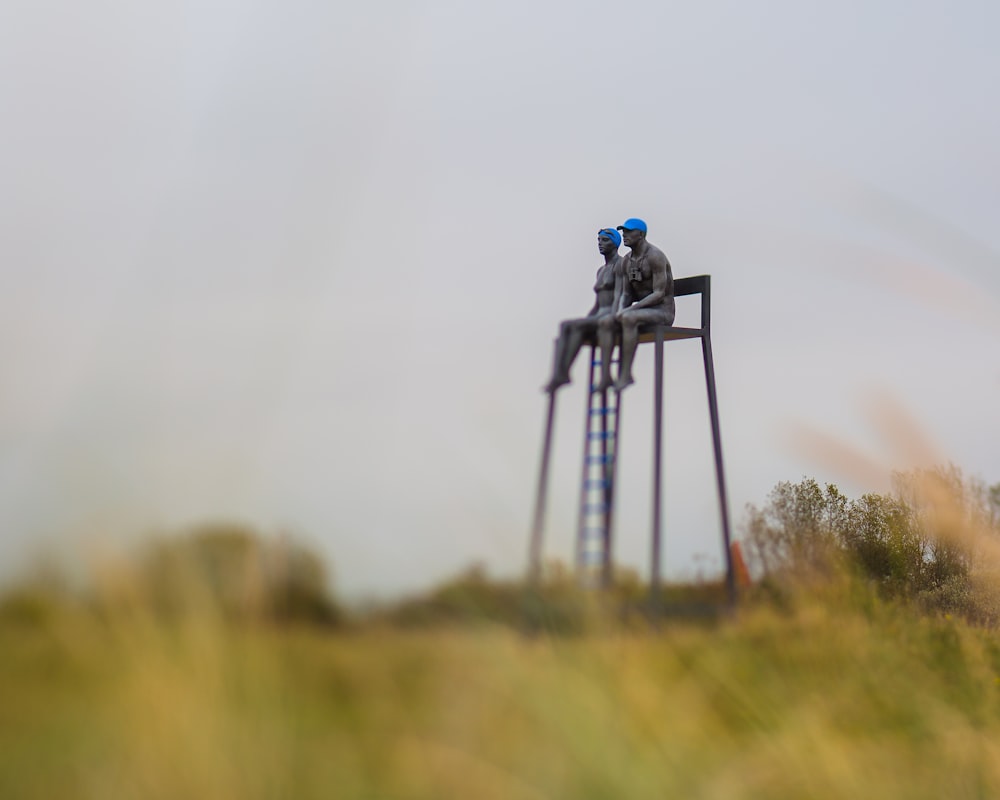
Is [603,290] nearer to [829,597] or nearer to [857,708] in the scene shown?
[829,597]

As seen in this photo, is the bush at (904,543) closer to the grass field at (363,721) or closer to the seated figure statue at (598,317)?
the seated figure statue at (598,317)

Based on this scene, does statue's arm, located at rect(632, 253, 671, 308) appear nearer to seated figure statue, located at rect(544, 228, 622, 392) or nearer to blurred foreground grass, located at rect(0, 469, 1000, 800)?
seated figure statue, located at rect(544, 228, 622, 392)

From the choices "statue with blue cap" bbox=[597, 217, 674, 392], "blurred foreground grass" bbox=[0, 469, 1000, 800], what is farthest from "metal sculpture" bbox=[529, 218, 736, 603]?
"blurred foreground grass" bbox=[0, 469, 1000, 800]

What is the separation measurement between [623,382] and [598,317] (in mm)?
601

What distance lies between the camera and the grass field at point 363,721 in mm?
3086

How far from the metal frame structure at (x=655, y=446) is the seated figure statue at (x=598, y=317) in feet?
0.60

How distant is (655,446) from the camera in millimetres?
9242

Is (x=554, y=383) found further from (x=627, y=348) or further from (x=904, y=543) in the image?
(x=904, y=543)

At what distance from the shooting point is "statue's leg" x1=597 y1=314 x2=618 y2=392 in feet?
30.6

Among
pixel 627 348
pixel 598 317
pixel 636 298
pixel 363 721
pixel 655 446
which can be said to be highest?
pixel 636 298

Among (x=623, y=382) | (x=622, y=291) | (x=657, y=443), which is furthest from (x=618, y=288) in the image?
(x=657, y=443)

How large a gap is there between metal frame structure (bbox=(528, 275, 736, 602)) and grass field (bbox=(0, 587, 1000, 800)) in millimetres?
3692

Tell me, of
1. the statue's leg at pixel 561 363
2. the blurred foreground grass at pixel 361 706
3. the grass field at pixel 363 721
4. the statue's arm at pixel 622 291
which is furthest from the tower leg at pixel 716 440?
the grass field at pixel 363 721

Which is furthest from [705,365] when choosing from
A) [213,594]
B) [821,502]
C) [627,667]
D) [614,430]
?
[213,594]
